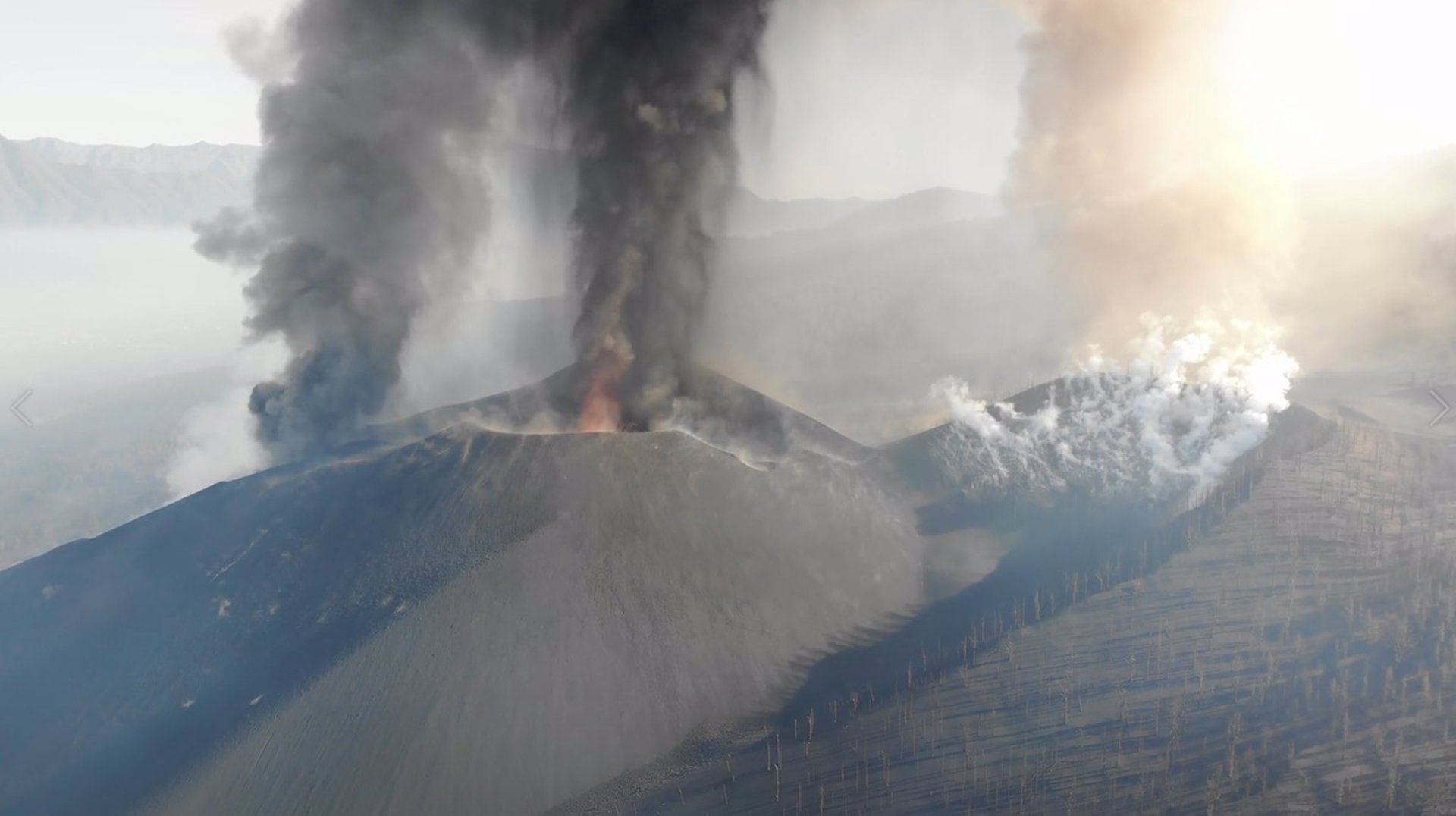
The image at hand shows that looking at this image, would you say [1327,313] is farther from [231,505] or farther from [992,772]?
[231,505]

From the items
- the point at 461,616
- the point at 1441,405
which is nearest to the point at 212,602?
the point at 461,616

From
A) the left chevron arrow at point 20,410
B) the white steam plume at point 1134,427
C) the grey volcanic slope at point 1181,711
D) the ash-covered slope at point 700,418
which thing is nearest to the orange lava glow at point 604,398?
the ash-covered slope at point 700,418

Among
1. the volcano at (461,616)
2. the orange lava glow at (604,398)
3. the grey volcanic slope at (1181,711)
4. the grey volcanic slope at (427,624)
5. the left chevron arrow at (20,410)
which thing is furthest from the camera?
the left chevron arrow at (20,410)

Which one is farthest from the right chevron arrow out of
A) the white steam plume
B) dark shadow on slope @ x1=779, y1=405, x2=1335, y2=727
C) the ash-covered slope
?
the ash-covered slope

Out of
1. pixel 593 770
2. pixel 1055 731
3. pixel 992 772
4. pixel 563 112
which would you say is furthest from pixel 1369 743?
pixel 563 112

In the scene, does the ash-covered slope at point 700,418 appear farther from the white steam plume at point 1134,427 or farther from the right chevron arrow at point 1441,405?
the right chevron arrow at point 1441,405

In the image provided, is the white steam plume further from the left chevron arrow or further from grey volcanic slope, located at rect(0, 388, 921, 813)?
the left chevron arrow

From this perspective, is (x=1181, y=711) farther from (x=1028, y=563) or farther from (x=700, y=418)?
(x=700, y=418)
